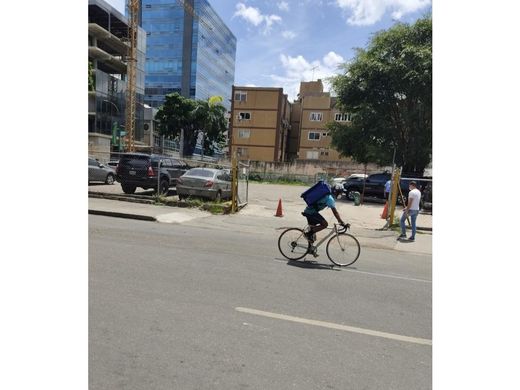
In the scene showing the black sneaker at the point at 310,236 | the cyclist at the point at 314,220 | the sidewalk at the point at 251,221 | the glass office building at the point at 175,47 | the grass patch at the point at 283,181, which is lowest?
the grass patch at the point at 283,181

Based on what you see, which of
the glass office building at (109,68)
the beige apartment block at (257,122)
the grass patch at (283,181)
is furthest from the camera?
the beige apartment block at (257,122)

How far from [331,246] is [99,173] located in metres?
16.8

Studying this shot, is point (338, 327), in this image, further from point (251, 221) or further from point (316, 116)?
point (316, 116)

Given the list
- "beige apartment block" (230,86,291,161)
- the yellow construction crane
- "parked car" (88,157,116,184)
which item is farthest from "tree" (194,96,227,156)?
"parked car" (88,157,116,184)

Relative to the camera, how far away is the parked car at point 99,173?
19469mm

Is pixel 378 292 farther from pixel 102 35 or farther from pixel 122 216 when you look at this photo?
pixel 102 35

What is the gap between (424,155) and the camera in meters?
23.3

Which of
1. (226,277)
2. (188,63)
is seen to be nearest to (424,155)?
(226,277)

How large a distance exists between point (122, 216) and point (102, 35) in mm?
Answer: 45732

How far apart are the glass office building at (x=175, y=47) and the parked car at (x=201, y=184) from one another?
8840cm

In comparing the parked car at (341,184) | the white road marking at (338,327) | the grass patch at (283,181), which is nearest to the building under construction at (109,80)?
the grass patch at (283,181)

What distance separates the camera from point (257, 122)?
49344 millimetres

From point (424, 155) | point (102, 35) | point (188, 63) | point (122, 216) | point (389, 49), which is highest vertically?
point (188, 63)

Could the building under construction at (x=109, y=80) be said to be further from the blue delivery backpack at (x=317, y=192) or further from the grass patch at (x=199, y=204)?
the blue delivery backpack at (x=317, y=192)
